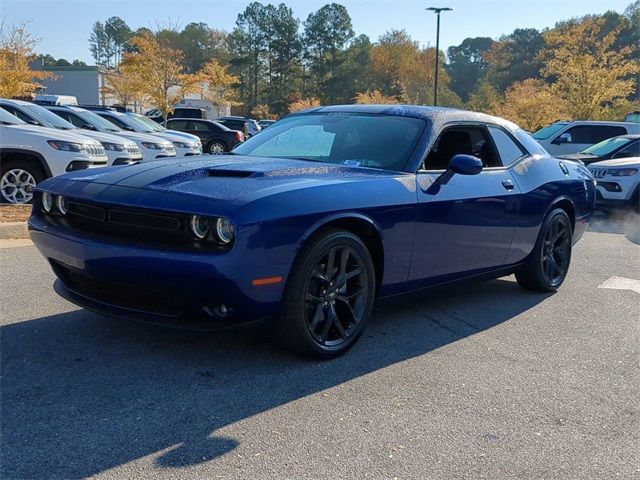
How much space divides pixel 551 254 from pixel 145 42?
24.4 meters

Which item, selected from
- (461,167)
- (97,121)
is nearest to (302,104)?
(97,121)

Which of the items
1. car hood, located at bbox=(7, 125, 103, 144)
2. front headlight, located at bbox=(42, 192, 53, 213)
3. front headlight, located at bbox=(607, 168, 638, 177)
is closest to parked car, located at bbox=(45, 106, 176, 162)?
car hood, located at bbox=(7, 125, 103, 144)

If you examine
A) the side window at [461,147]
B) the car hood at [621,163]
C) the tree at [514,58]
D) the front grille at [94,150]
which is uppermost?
the tree at [514,58]

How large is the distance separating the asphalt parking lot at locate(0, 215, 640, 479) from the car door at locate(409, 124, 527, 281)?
366 millimetres

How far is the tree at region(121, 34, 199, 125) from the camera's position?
87.4ft

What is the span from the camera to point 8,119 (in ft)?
30.4

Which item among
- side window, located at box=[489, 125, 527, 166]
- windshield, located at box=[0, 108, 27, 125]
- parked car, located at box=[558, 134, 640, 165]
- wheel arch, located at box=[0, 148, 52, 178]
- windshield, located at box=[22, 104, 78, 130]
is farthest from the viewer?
parked car, located at box=[558, 134, 640, 165]

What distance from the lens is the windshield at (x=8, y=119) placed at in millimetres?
9141

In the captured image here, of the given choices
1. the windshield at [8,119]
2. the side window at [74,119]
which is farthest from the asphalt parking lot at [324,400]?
the side window at [74,119]

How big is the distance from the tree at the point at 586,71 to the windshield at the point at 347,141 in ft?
80.2

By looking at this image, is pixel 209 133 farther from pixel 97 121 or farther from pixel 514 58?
pixel 514 58

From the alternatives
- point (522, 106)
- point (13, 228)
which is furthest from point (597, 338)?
point (522, 106)

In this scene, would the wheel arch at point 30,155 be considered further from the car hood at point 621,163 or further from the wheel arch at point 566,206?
the car hood at point 621,163

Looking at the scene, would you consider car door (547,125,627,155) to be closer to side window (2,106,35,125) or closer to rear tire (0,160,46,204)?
side window (2,106,35,125)
